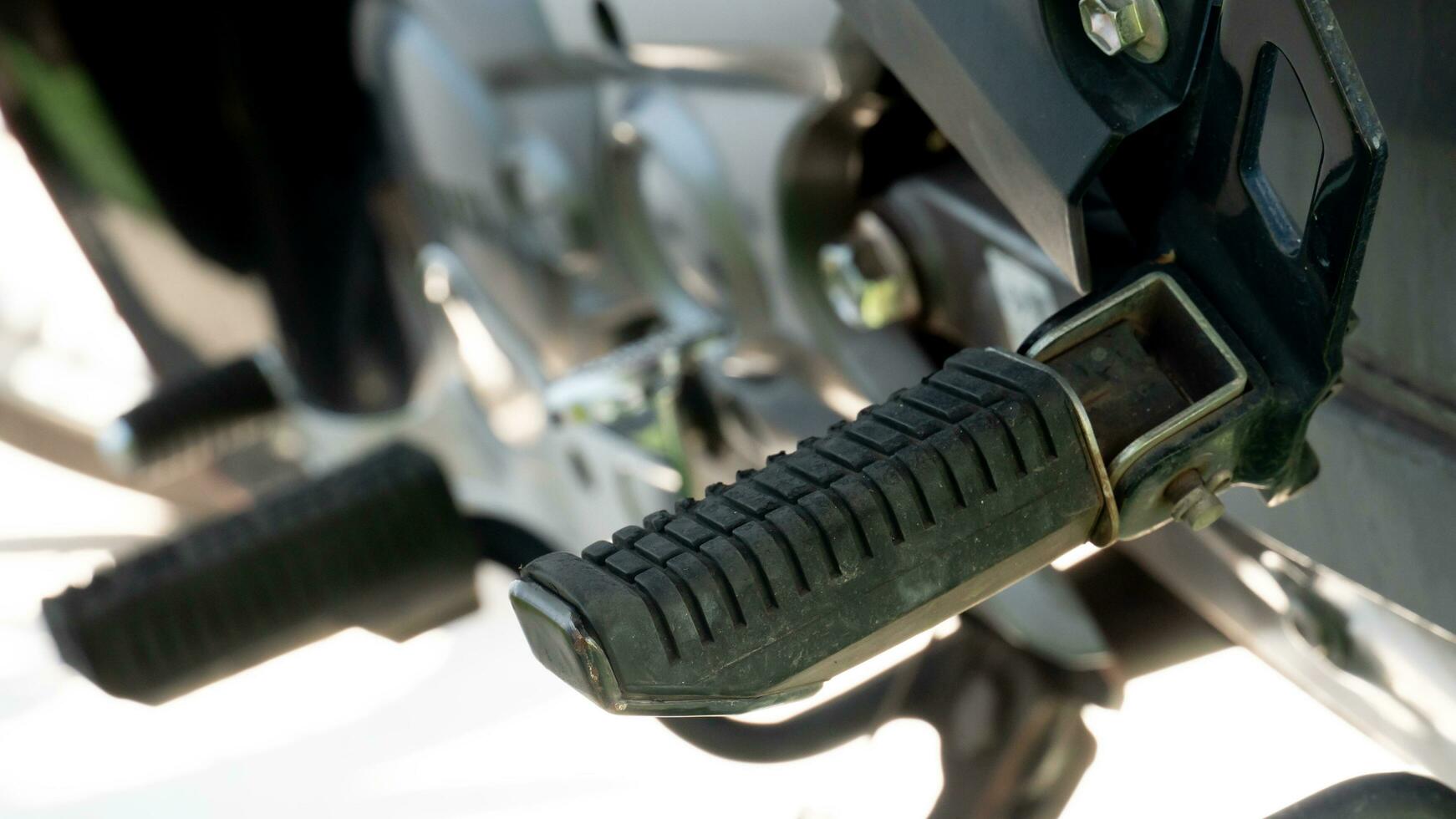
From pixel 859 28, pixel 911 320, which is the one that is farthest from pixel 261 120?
pixel 859 28

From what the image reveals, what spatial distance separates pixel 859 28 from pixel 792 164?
0.69 ft

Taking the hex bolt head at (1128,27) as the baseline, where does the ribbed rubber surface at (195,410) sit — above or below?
above

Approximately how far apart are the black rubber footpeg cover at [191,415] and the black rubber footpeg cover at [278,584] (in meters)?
0.34

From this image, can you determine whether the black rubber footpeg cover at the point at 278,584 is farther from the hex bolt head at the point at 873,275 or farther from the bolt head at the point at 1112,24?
the bolt head at the point at 1112,24

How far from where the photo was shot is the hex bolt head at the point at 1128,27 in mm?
339

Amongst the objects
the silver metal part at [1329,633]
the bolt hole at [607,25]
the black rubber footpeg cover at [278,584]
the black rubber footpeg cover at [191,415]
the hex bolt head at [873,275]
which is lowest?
the silver metal part at [1329,633]

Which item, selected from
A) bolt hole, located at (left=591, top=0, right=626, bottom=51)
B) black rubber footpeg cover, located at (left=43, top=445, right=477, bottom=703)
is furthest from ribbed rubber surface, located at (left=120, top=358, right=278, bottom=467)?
bolt hole, located at (left=591, top=0, right=626, bottom=51)

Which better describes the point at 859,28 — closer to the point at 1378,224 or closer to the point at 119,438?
the point at 1378,224

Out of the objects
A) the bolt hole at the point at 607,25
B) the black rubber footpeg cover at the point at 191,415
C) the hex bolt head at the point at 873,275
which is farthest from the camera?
the black rubber footpeg cover at the point at 191,415

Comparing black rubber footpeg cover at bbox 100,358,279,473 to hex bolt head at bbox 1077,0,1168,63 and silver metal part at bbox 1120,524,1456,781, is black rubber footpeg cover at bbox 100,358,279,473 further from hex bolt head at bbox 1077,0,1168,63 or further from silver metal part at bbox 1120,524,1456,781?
hex bolt head at bbox 1077,0,1168,63

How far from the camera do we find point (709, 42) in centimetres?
63

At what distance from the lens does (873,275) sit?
23.7 inches

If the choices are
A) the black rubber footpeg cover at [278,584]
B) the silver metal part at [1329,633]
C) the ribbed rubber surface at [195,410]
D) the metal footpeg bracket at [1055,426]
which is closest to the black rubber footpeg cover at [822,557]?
the metal footpeg bracket at [1055,426]

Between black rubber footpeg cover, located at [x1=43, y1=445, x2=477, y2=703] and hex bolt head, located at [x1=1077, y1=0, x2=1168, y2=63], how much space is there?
49 cm
